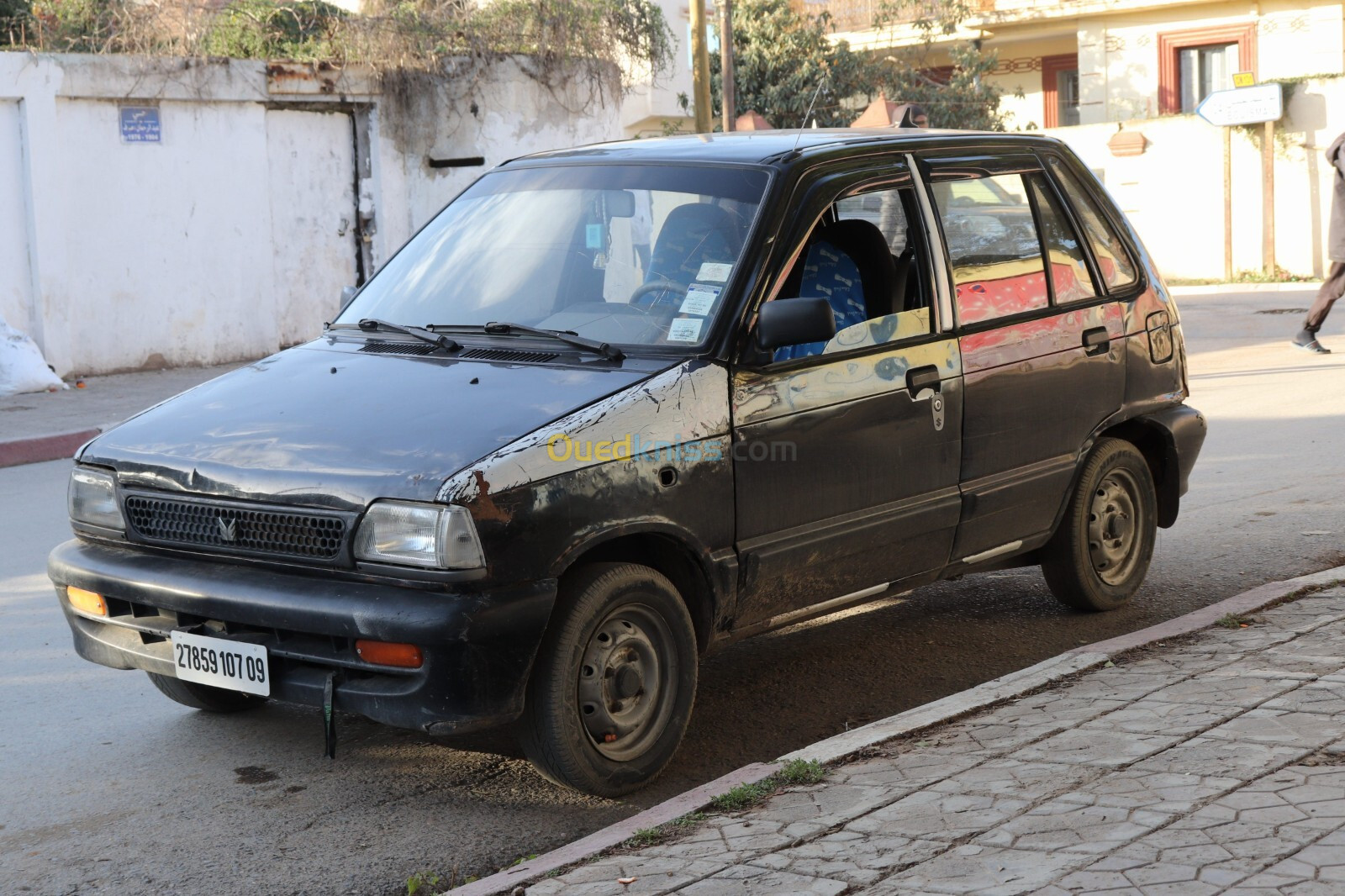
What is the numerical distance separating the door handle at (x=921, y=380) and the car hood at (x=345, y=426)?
109 centimetres

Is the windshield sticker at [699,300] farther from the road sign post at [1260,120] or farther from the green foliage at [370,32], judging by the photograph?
the road sign post at [1260,120]

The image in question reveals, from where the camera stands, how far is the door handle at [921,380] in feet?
16.5

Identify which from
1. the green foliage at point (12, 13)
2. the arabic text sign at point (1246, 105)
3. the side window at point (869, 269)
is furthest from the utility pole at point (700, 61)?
the side window at point (869, 269)

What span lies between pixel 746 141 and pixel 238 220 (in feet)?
40.2

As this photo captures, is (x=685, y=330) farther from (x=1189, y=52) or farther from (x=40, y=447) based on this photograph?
(x=1189, y=52)

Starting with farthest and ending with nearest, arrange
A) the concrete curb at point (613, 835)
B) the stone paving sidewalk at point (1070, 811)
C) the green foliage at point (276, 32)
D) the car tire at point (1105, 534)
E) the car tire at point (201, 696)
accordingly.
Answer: the green foliage at point (276, 32)
the car tire at point (1105, 534)
the car tire at point (201, 696)
the concrete curb at point (613, 835)
the stone paving sidewalk at point (1070, 811)

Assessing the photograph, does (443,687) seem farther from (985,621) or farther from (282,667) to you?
(985,621)

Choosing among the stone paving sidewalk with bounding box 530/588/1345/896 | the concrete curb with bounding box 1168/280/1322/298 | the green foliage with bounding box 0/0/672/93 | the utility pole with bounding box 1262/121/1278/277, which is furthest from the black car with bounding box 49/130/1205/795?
the utility pole with bounding box 1262/121/1278/277

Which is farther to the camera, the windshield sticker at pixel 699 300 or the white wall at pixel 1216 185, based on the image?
the white wall at pixel 1216 185

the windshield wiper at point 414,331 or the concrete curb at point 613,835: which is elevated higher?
the windshield wiper at point 414,331

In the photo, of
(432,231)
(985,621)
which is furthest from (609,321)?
(985,621)

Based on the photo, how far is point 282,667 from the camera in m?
4.09

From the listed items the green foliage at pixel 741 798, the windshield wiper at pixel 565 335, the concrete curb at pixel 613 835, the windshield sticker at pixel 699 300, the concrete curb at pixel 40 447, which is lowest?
the concrete curb at pixel 613 835

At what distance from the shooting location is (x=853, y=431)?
4.84 m
